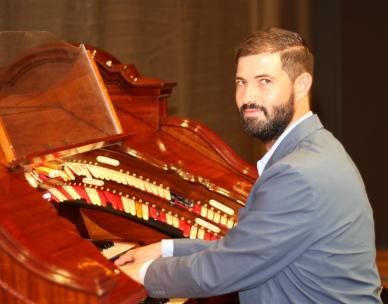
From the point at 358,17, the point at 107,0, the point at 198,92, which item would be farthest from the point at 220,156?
the point at 358,17

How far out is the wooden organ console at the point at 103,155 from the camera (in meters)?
1.73

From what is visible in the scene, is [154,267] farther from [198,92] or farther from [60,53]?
[198,92]

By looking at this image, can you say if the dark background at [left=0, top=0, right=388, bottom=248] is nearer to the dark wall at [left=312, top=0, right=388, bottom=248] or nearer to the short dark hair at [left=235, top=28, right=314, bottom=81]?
the dark wall at [left=312, top=0, right=388, bottom=248]

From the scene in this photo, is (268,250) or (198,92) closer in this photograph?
(268,250)

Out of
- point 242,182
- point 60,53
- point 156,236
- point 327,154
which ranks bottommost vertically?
point 156,236

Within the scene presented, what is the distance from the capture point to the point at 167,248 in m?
1.78

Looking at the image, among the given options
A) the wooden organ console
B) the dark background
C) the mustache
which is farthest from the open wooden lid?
the dark background

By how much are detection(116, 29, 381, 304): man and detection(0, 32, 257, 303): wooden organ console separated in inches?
8.9

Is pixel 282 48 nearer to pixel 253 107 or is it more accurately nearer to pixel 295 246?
pixel 253 107

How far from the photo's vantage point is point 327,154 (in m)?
1.62

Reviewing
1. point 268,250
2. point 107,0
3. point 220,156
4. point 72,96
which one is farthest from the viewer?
point 107,0

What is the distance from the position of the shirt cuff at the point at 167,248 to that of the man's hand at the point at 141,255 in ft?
0.04

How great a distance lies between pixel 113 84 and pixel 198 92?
1548 millimetres

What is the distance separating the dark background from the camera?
3.11m
